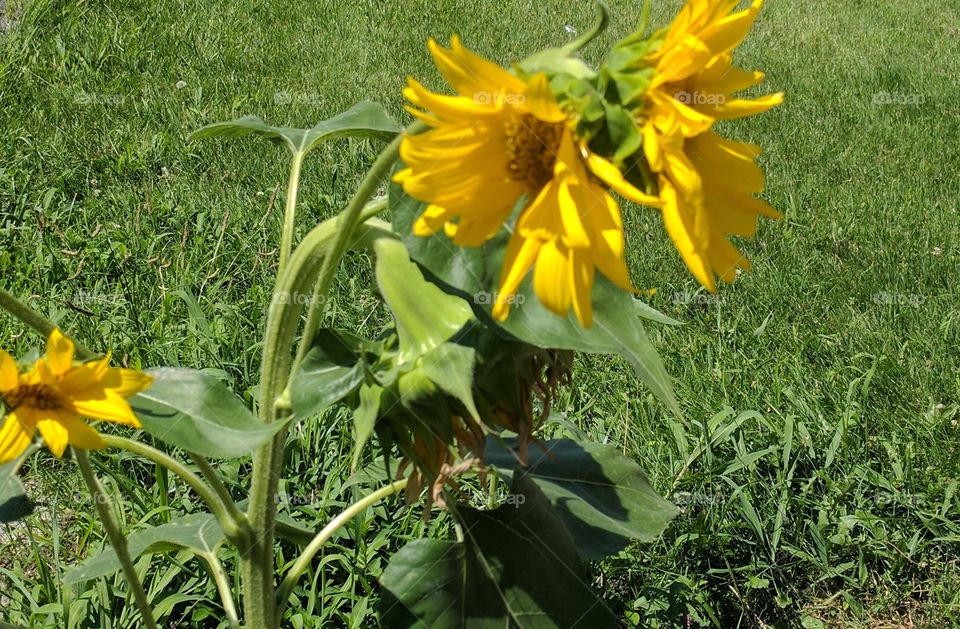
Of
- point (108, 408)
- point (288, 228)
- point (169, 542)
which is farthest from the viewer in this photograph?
point (169, 542)

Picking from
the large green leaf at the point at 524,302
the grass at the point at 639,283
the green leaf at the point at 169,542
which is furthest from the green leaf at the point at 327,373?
the grass at the point at 639,283

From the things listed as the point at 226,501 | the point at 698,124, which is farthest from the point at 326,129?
the point at 698,124

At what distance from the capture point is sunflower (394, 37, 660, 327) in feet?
2.17

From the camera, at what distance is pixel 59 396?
95 centimetres

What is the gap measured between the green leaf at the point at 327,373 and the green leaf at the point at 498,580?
13.1 inches

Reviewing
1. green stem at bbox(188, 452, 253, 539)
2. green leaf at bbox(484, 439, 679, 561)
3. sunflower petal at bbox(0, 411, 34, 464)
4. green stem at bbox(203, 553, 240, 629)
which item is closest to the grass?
green leaf at bbox(484, 439, 679, 561)

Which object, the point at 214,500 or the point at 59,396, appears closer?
the point at 59,396

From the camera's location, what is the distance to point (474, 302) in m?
0.80

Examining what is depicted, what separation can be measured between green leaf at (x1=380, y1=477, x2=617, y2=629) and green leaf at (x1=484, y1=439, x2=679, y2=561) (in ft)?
0.47

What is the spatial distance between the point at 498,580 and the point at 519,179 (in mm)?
628

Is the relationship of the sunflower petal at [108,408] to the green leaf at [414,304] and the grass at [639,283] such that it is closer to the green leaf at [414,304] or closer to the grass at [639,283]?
the green leaf at [414,304]

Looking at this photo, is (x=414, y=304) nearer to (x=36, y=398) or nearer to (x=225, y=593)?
(x=36, y=398)

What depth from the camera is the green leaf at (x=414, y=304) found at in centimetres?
86

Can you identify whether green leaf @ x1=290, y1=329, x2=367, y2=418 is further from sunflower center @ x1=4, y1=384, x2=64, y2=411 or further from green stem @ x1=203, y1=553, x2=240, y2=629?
green stem @ x1=203, y1=553, x2=240, y2=629
